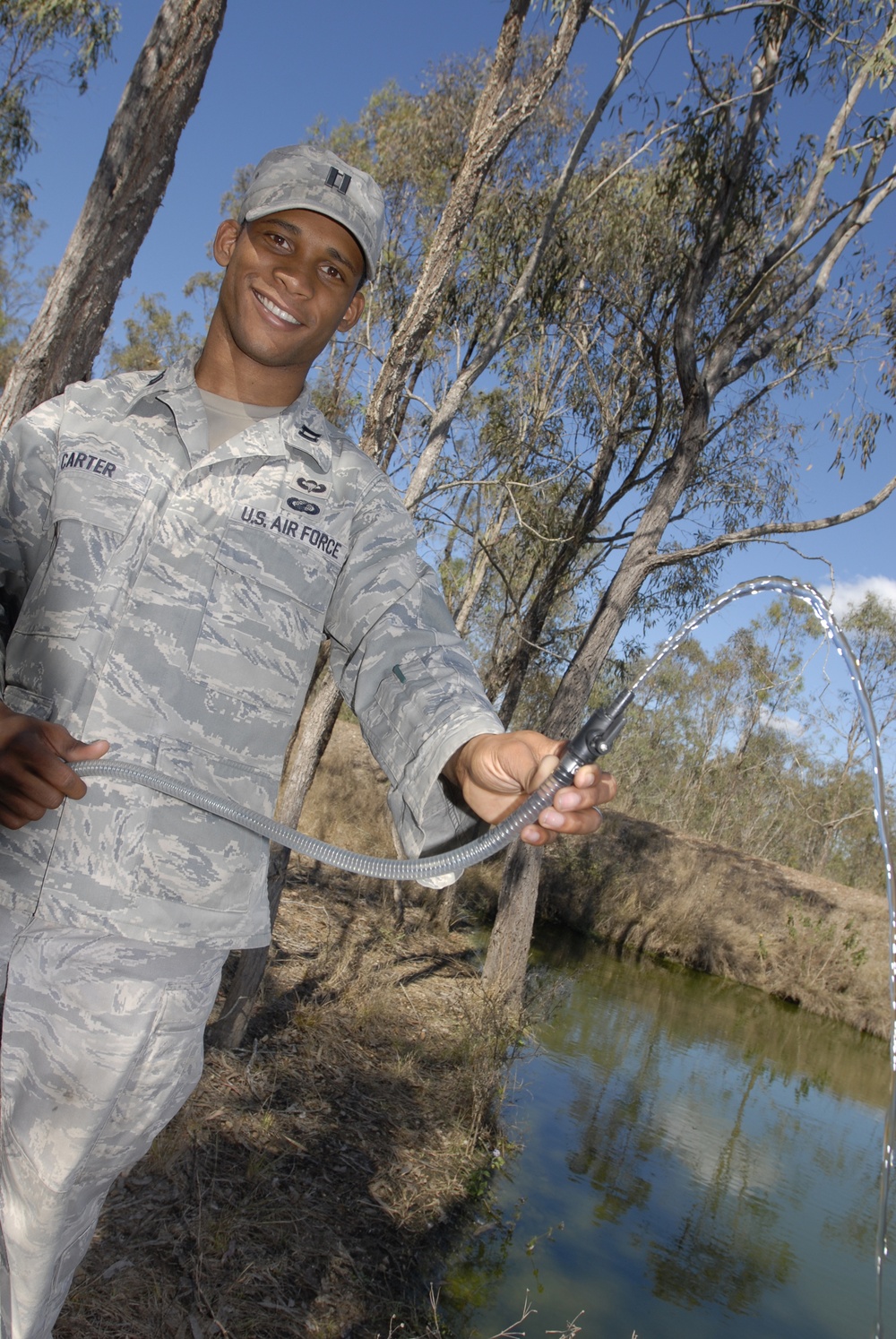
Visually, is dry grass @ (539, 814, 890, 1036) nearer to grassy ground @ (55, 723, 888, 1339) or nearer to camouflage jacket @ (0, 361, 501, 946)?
grassy ground @ (55, 723, 888, 1339)

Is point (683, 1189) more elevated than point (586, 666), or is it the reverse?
point (586, 666)

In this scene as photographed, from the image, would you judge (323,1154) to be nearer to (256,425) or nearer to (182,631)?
(182,631)

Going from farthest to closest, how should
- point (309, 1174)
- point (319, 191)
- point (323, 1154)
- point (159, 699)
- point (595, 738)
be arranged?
1. point (323, 1154)
2. point (309, 1174)
3. point (319, 191)
4. point (159, 699)
5. point (595, 738)

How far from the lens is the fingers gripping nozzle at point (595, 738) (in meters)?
1.11

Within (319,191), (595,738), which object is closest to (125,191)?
(319,191)

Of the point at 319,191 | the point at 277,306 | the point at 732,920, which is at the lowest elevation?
the point at 732,920

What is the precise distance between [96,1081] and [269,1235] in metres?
3.01

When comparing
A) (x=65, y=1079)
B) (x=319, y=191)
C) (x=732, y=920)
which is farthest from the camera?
(x=732, y=920)

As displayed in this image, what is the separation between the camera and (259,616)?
164 cm

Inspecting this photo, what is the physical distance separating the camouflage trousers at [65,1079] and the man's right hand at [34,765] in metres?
0.33

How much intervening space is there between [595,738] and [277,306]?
1.09 metres

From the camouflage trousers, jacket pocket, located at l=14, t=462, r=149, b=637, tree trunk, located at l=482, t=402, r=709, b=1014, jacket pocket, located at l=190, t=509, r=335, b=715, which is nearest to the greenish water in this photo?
tree trunk, located at l=482, t=402, r=709, b=1014

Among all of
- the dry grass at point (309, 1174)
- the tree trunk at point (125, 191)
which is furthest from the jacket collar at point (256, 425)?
the dry grass at point (309, 1174)

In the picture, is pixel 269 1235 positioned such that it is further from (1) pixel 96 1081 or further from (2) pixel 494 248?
(2) pixel 494 248
